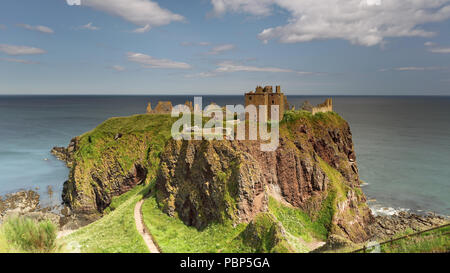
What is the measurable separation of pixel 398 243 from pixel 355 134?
13884 centimetres

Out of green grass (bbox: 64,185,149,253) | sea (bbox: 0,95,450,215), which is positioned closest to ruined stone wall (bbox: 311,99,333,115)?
sea (bbox: 0,95,450,215)

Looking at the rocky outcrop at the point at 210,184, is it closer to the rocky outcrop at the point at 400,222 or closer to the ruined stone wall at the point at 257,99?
the ruined stone wall at the point at 257,99

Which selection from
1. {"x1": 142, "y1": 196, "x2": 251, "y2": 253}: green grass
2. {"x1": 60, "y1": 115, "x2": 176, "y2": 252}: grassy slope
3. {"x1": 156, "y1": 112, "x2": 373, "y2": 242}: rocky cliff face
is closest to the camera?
{"x1": 142, "y1": 196, "x2": 251, "y2": 253}: green grass

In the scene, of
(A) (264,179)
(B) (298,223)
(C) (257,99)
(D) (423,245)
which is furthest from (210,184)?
(D) (423,245)

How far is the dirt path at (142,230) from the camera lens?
31594 mm

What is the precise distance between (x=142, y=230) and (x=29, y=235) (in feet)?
67.1

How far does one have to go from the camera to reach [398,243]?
15281 mm

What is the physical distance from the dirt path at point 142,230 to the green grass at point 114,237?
1.68 feet

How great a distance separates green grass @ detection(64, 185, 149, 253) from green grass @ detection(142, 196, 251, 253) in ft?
7.17

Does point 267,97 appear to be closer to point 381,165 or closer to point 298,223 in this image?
point 298,223

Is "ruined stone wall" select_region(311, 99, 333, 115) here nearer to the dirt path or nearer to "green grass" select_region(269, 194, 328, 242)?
"green grass" select_region(269, 194, 328, 242)

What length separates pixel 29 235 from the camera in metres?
15.8

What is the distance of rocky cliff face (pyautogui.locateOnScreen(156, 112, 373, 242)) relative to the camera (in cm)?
3478
